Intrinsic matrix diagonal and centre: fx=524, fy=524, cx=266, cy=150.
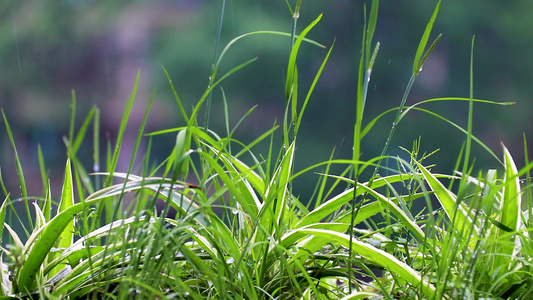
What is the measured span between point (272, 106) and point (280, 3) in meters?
1.40

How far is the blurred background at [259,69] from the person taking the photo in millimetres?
6141

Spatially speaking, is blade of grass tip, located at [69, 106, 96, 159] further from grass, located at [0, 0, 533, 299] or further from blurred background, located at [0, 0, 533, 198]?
blurred background, located at [0, 0, 533, 198]

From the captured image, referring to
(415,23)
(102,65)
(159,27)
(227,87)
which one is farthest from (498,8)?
(102,65)

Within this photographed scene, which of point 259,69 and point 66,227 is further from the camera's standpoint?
point 259,69

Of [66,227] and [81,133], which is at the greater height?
[81,133]

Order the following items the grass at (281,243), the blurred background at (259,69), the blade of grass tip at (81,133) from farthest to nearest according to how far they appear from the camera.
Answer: the blurred background at (259,69) → the grass at (281,243) → the blade of grass tip at (81,133)

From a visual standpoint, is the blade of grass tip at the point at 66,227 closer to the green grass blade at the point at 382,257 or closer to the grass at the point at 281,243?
the grass at the point at 281,243

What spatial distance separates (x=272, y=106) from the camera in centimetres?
714

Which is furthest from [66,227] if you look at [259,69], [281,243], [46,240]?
[259,69]

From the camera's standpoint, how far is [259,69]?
630 cm

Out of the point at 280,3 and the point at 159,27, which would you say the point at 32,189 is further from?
the point at 280,3

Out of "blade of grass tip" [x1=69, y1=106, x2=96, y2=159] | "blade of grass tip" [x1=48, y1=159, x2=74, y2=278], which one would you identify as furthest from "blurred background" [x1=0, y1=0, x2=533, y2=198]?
"blade of grass tip" [x1=69, y1=106, x2=96, y2=159]

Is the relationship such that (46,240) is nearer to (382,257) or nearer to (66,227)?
(66,227)

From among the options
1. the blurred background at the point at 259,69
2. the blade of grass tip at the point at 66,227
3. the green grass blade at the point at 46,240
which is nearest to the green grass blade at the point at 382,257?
the green grass blade at the point at 46,240
